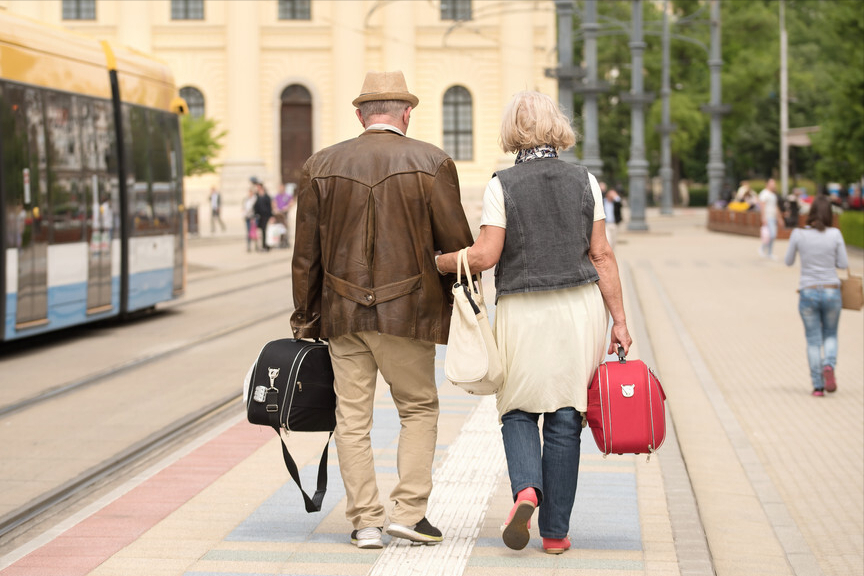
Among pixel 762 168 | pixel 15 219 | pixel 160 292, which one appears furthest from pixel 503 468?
pixel 762 168

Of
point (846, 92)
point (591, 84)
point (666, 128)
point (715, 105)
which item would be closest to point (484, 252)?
point (591, 84)

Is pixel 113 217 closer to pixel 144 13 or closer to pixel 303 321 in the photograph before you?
pixel 303 321

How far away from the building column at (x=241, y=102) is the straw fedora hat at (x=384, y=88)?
50361 mm

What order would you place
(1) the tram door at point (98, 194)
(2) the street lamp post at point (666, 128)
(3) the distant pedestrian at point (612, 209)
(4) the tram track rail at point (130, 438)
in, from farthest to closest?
(2) the street lamp post at point (666, 128) < (3) the distant pedestrian at point (612, 209) < (1) the tram door at point (98, 194) < (4) the tram track rail at point (130, 438)

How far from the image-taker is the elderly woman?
16.6 feet

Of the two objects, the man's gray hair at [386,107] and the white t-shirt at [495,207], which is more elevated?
the man's gray hair at [386,107]

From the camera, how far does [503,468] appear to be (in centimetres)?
702

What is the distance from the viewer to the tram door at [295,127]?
57219 millimetres

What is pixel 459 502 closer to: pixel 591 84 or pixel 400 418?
pixel 400 418

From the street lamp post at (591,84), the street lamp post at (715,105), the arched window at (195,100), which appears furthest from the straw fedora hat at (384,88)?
the arched window at (195,100)

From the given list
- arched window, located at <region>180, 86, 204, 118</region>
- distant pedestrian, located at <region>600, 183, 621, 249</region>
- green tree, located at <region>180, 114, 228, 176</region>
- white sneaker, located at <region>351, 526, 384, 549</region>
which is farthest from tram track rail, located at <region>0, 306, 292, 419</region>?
arched window, located at <region>180, 86, 204, 118</region>

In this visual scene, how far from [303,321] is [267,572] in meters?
0.99

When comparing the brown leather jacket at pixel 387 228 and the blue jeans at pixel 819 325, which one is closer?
the brown leather jacket at pixel 387 228

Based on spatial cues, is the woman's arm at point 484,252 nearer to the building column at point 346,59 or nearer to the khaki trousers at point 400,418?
the khaki trousers at point 400,418
